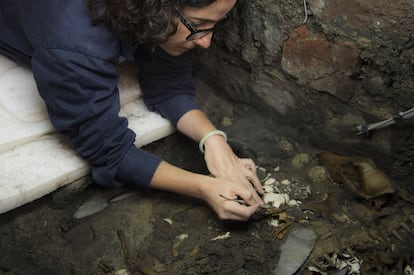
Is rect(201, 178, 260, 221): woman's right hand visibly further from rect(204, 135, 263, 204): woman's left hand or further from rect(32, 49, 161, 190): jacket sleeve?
rect(32, 49, 161, 190): jacket sleeve

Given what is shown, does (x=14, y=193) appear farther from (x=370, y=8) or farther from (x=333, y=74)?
(x=370, y=8)

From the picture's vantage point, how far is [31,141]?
1.69 metres

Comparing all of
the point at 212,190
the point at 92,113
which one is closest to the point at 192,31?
the point at 92,113

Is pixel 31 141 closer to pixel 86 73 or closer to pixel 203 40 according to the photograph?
pixel 86 73

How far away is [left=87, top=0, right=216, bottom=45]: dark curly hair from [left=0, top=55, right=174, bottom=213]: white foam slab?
0.51 meters

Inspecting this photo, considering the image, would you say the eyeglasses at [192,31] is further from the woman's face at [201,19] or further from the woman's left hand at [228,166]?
the woman's left hand at [228,166]

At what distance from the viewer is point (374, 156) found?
169cm

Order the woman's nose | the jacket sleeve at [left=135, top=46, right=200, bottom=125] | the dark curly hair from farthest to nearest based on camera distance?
1. the jacket sleeve at [left=135, top=46, right=200, bottom=125]
2. the woman's nose
3. the dark curly hair

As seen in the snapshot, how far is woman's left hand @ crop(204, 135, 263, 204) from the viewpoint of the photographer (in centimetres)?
159

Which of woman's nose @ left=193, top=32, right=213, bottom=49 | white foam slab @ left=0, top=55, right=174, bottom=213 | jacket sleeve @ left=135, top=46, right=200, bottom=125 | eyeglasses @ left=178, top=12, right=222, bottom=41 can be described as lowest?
white foam slab @ left=0, top=55, right=174, bottom=213

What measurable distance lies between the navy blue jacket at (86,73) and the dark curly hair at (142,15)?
0.12ft

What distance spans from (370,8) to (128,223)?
1038 mm

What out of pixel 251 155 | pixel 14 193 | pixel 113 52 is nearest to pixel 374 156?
pixel 251 155

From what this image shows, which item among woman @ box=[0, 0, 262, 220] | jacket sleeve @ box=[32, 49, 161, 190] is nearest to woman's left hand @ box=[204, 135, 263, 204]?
woman @ box=[0, 0, 262, 220]
